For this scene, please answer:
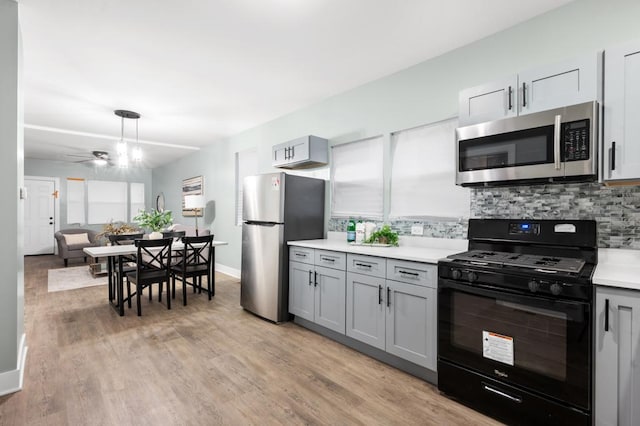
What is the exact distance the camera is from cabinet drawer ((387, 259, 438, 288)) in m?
2.30

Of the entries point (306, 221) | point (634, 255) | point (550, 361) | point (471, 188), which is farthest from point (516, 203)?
point (306, 221)

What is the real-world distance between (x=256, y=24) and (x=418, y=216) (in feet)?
7.22

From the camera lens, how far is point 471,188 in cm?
270

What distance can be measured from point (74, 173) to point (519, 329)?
11155mm

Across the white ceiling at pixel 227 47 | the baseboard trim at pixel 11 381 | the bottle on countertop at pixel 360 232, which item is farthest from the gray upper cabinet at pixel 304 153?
the baseboard trim at pixel 11 381

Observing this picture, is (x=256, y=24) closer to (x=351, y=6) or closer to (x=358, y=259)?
(x=351, y=6)

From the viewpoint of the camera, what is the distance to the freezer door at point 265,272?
3583 mm

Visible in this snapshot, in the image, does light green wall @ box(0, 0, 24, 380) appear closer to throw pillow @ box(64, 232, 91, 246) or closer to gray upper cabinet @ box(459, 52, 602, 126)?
gray upper cabinet @ box(459, 52, 602, 126)

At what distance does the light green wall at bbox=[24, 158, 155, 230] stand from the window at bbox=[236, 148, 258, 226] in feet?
19.1

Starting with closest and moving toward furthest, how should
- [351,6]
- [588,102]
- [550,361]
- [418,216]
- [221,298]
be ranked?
1. [550,361]
2. [588,102]
3. [351,6]
4. [418,216]
5. [221,298]

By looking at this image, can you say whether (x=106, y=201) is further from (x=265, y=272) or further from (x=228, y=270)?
(x=265, y=272)

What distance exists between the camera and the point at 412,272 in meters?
2.42

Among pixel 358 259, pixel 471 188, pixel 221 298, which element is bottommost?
pixel 221 298

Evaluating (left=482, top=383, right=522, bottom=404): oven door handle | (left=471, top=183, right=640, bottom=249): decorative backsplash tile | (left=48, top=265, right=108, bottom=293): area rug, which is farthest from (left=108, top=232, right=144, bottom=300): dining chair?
(left=471, top=183, right=640, bottom=249): decorative backsplash tile
